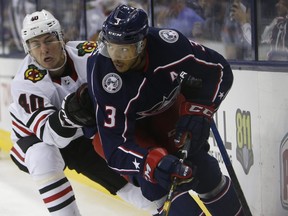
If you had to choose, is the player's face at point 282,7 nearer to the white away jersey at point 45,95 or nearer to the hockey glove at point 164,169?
the white away jersey at point 45,95

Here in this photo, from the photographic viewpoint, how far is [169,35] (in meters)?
2.41

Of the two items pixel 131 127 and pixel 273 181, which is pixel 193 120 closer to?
pixel 131 127

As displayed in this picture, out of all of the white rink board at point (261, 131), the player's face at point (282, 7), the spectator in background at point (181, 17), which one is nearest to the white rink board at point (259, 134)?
the white rink board at point (261, 131)

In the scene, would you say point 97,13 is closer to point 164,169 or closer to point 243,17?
point 243,17

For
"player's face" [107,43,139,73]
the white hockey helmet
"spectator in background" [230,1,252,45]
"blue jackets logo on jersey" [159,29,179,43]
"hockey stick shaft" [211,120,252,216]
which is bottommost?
"hockey stick shaft" [211,120,252,216]

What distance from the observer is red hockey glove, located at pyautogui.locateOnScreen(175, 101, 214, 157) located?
2.34 m

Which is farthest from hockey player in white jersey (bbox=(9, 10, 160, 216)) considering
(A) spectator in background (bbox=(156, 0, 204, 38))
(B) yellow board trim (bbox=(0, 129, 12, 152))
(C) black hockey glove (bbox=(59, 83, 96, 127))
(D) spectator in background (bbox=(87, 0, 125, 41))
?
(B) yellow board trim (bbox=(0, 129, 12, 152))

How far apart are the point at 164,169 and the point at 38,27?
0.90m

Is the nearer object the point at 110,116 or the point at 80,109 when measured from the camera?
the point at 110,116

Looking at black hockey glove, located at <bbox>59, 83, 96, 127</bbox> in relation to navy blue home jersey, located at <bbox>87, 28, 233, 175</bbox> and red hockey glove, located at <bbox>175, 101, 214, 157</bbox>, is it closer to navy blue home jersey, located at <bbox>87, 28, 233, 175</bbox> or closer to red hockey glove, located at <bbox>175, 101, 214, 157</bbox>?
navy blue home jersey, located at <bbox>87, 28, 233, 175</bbox>

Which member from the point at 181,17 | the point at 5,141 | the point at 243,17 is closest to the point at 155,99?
the point at 243,17

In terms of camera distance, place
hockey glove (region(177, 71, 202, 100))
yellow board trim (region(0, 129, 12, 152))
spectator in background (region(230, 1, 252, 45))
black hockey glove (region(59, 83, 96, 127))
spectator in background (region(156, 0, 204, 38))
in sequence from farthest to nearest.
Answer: yellow board trim (region(0, 129, 12, 152))
spectator in background (region(156, 0, 204, 38))
spectator in background (region(230, 1, 252, 45))
black hockey glove (region(59, 83, 96, 127))
hockey glove (region(177, 71, 202, 100))

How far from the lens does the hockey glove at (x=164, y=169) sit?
221 cm

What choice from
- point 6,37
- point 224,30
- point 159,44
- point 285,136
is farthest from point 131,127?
point 6,37
